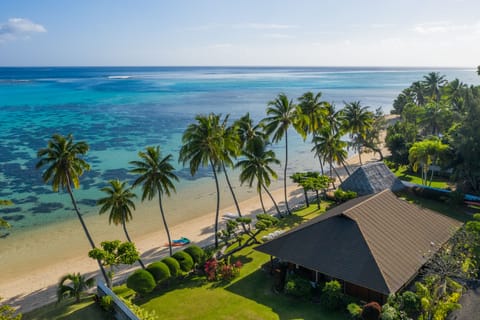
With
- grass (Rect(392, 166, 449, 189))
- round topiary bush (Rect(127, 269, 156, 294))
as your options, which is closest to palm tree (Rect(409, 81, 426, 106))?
grass (Rect(392, 166, 449, 189))

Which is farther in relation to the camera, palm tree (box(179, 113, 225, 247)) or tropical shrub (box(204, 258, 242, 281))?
palm tree (box(179, 113, 225, 247))

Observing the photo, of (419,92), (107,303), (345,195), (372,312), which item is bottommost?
(107,303)

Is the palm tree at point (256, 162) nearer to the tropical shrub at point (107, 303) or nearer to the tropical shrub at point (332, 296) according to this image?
the tropical shrub at point (332, 296)

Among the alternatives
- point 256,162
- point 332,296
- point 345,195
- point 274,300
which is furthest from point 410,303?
point 345,195

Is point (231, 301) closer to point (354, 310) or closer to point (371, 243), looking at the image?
point (354, 310)

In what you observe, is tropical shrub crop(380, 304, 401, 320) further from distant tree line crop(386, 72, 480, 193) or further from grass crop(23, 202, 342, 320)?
distant tree line crop(386, 72, 480, 193)

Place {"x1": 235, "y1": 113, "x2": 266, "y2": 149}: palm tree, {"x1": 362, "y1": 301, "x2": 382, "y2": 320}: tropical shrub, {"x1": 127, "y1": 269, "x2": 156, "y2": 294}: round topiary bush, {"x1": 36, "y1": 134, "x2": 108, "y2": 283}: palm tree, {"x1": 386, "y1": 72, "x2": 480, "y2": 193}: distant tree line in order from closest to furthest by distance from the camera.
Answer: {"x1": 362, "y1": 301, "x2": 382, "y2": 320}: tropical shrub
{"x1": 127, "y1": 269, "x2": 156, "y2": 294}: round topiary bush
{"x1": 36, "y1": 134, "x2": 108, "y2": 283}: palm tree
{"x1": 235, "y1": 113, "x2": 266, "y2": 149}: palm tree
{"x1": 386, "y1": 72, "x2": 480, "y2": 193}: distant tree line

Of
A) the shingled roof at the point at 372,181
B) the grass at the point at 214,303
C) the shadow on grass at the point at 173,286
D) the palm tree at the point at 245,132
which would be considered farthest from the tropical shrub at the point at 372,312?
the shingled roof at the point at 372,181

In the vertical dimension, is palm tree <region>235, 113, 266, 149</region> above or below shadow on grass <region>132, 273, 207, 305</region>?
above
